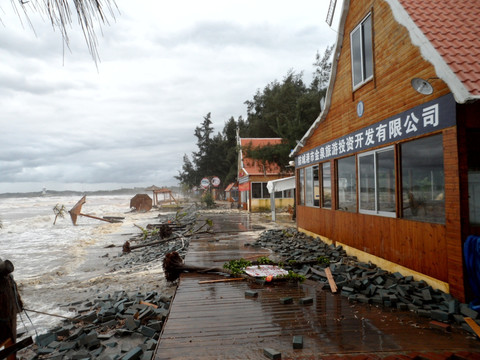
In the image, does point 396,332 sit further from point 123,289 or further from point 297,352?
point 123,289

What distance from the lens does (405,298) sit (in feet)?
16.1

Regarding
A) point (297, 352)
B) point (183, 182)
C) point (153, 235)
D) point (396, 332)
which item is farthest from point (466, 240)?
point (183, 182)

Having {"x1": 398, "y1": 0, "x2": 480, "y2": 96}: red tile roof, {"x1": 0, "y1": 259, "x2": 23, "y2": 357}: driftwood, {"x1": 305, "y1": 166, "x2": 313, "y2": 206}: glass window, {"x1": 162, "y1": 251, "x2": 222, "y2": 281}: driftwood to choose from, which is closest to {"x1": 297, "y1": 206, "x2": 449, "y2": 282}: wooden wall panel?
{"x1": 305, "y1": 166, "x2": 313, "y2": 206}: glass window

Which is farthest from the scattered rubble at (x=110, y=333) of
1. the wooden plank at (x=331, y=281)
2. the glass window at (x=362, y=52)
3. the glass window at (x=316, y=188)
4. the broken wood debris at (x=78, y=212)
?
the broken wood debris at (x=78, y=212)

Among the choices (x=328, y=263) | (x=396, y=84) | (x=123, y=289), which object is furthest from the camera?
(x=123, y=289)

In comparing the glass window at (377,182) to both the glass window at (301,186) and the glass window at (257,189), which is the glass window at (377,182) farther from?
the glass window at (257,189)

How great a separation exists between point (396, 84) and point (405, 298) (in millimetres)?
3950

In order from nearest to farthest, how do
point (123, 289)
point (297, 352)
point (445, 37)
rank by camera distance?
point (297, 352), point (445, 37), point (123, 289)

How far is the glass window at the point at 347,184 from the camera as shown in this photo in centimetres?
844

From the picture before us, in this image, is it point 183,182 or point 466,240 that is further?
point 183,182

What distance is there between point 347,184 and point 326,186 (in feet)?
4.77

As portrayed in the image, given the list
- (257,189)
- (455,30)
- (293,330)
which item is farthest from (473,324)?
(257,189)

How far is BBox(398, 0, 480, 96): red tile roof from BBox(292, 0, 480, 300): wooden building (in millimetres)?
20

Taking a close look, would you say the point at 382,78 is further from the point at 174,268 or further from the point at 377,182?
the point at 174,268
